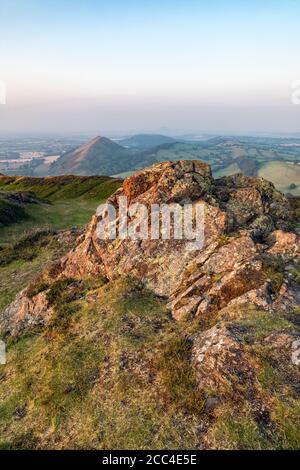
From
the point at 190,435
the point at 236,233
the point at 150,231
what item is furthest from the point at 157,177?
the point at 190,435

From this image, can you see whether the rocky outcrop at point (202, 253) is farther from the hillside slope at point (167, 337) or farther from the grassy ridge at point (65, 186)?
the grassy ridge at point (65, 186)

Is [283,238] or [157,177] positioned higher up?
[157,177]

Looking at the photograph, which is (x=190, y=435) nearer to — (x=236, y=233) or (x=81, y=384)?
(x=81, y=384)
